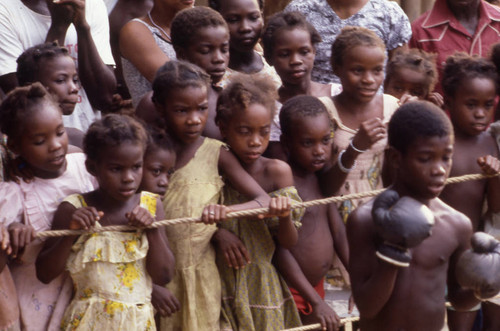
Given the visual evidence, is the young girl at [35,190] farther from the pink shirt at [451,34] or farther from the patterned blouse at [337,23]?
the pink shirt at [451,34]

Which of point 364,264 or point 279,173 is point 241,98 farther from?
point 364,264

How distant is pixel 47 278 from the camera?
9.75 ft

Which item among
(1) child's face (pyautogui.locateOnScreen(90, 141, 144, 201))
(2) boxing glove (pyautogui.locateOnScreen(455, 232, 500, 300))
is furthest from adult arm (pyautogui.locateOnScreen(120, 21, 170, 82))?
(2) boxing glove (pyautogui.locateOnScreen(455, 232, 500, 300))

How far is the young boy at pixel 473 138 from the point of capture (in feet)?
12.3

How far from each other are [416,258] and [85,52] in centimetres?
188

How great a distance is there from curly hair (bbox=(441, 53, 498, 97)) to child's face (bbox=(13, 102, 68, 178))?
1770 mm

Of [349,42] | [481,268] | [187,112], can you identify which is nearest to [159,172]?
[187,112]

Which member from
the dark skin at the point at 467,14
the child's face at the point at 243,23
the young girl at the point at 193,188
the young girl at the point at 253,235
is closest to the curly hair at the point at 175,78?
the young girl at the point at 193,188

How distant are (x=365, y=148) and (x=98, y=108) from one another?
4.27ft

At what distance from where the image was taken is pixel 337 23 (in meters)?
4.30

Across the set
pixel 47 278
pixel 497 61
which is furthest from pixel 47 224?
pixel 497 61

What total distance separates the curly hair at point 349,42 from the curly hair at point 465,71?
0.32 meters

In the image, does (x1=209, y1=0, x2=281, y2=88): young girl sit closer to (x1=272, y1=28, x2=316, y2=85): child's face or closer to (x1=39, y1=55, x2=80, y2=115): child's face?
(x1=272, y1=28, x2=316, y2=85): child's face

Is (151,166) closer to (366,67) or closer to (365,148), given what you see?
(365,148)
